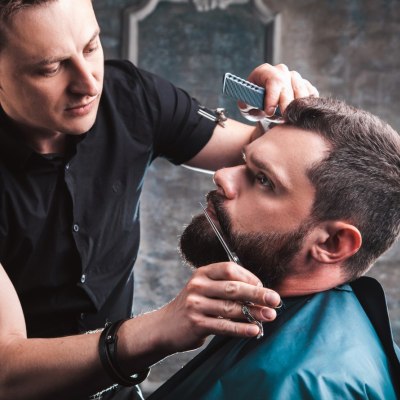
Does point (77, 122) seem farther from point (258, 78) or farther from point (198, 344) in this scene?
point (198, 344)

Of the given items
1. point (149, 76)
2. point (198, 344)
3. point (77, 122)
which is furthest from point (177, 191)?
point (198, 344)

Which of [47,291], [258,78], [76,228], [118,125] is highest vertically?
[258,78]

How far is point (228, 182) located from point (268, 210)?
16 centimetres

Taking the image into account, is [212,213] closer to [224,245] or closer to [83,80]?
[224,245]

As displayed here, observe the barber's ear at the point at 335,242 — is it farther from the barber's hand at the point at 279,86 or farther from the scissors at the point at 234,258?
the barber's hand at the point at 279,86

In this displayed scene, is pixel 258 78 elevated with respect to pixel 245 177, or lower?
elevated

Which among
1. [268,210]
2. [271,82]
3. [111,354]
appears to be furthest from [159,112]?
[111,354]

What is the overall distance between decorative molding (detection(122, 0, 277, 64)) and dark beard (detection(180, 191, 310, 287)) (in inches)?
177

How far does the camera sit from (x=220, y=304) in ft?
5.29

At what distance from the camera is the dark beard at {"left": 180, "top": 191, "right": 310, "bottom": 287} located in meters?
1.99

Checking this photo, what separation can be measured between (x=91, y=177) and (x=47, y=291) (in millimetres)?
420

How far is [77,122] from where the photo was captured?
7.20ft

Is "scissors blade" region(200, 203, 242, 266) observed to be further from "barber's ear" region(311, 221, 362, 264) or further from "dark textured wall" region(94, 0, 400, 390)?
"dark textured wall" region(94, 0, 400, 390)

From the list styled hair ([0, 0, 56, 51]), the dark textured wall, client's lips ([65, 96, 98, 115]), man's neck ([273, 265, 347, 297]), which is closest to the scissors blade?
man's neck ([273, 265, 347, 297])
